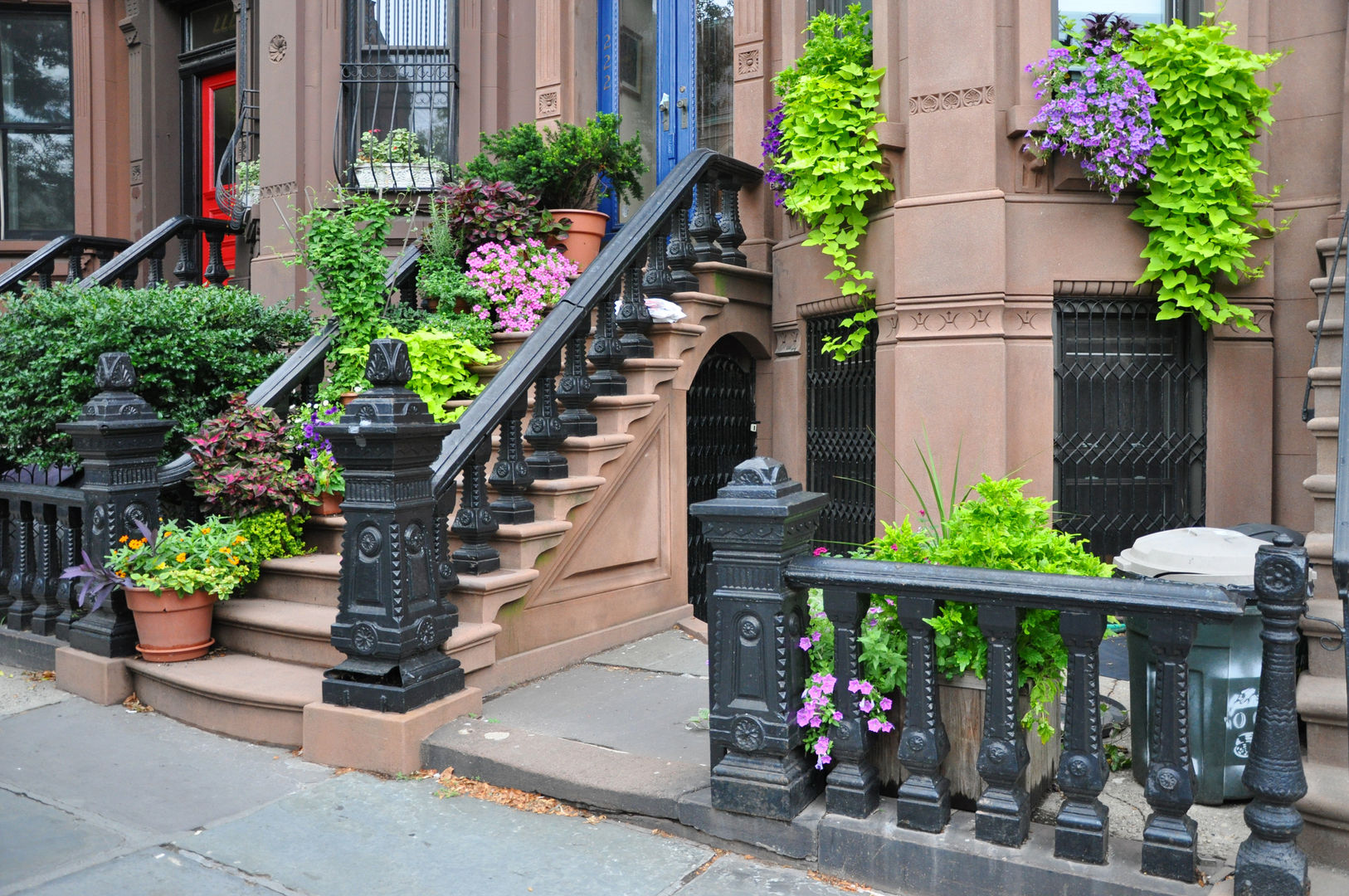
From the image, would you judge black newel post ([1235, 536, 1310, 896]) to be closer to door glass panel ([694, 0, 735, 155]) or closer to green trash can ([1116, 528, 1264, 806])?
green trash can ([1116, 528, 1264, 806])

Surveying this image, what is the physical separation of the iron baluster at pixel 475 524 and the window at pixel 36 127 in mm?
10095

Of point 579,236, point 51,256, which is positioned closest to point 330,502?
point 579,236

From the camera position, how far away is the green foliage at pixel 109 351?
6496mm

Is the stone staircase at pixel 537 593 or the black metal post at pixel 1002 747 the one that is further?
the stone staircase at pixel 537 593

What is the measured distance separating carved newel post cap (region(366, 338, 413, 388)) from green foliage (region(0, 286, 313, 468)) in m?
2.64

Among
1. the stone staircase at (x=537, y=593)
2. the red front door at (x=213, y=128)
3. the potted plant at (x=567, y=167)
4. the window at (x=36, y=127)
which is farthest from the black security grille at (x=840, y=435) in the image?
the window at (x=36, y=127)

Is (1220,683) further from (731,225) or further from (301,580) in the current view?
(731,225)

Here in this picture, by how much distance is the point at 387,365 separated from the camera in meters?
4.34

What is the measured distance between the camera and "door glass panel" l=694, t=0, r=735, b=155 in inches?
324

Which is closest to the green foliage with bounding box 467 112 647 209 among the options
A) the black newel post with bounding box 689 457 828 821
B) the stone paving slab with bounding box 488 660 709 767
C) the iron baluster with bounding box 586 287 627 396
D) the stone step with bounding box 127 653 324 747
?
the iron baluster with bounding box 586 287 627 396

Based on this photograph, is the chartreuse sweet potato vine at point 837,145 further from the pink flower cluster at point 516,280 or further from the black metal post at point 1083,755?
the black metal post at point 1083,755

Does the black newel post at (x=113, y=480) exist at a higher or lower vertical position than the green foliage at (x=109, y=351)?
lower

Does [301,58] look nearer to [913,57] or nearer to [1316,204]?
[913,57]

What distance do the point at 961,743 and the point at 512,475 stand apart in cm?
258
